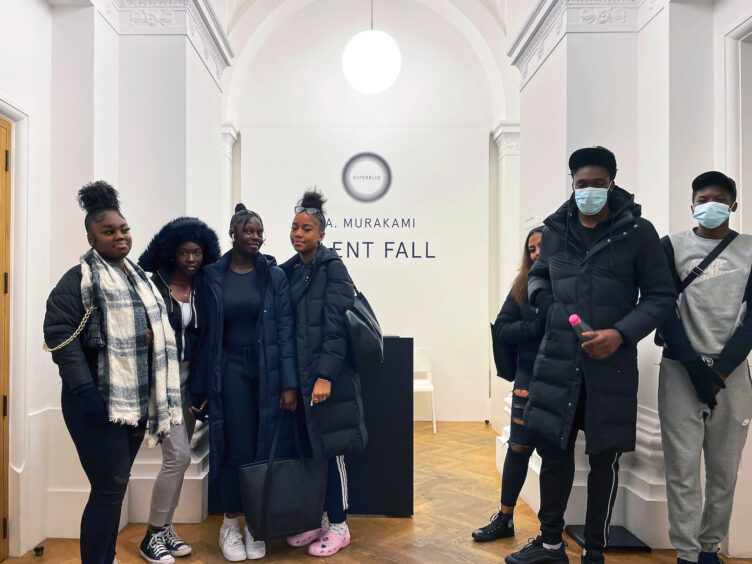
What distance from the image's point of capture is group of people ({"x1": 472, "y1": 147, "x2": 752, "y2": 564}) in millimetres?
2299

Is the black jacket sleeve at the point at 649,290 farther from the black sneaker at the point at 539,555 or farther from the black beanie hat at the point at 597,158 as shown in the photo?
the black sneaker at the point at 539,555

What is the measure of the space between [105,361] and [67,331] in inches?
6.6

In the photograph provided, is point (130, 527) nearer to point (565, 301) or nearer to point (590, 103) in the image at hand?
point (565, 301)

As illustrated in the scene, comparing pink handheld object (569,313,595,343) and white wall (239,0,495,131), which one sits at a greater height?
white wall (239,0,495,131)

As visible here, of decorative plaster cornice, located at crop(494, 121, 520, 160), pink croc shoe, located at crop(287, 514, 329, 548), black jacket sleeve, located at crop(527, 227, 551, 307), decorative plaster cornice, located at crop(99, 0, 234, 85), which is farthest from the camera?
decorative plaster cornice, located at crop(494, 121, 520, 160)

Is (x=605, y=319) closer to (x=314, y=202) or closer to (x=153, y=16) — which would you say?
(x=314, y=202)

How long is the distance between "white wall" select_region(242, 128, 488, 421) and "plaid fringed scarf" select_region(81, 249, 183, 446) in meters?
4.00

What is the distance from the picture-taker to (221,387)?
9.14ft

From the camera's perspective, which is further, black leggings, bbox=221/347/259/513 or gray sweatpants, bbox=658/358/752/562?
black leggings, bbox=221/347/259/513

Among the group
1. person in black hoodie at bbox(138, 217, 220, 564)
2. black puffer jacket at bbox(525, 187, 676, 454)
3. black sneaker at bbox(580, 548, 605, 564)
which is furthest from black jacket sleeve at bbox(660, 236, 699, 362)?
person in black hoodie at bbox(138, 217, 220, 564)

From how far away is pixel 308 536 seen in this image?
296 cm

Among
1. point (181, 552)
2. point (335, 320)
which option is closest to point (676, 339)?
point (335, 320)

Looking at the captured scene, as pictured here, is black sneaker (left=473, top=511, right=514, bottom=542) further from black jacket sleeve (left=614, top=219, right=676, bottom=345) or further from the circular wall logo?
the circular wall logo

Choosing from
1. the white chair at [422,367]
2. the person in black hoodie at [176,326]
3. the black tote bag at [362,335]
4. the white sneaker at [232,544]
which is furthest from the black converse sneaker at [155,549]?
the white chair at [422,367]
